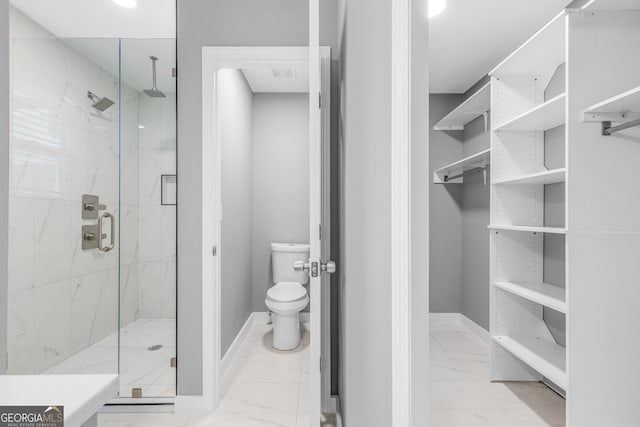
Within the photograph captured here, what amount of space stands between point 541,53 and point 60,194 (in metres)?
2.53

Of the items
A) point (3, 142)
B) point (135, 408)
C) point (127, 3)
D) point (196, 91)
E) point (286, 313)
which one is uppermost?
point (127, 3)

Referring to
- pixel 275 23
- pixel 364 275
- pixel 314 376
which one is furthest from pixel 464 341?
pixel 275 23

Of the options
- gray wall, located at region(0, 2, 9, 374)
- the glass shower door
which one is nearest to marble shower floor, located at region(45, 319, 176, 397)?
the glass shower door

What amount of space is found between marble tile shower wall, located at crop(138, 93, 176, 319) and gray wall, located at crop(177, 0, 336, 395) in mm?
127

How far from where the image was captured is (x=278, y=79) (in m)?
3.27

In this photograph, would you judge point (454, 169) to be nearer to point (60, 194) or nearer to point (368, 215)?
point (368, 215)

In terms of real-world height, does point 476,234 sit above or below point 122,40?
below

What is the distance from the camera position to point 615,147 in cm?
41

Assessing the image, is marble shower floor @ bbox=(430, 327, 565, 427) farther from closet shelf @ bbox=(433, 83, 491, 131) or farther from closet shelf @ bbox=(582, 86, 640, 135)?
closet shelf @ bbox=(433, 83, 491, 131)

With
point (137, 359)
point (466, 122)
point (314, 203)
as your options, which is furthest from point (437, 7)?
point (137, 359)

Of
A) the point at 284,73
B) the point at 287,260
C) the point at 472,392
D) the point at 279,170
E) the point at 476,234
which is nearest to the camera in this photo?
the point at 472,392

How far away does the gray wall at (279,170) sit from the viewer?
3654mm

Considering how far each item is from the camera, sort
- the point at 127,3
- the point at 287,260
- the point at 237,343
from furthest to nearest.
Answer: the point at 287,260, the point at 237,343, the point at 127,3

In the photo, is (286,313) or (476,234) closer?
(476,234)
